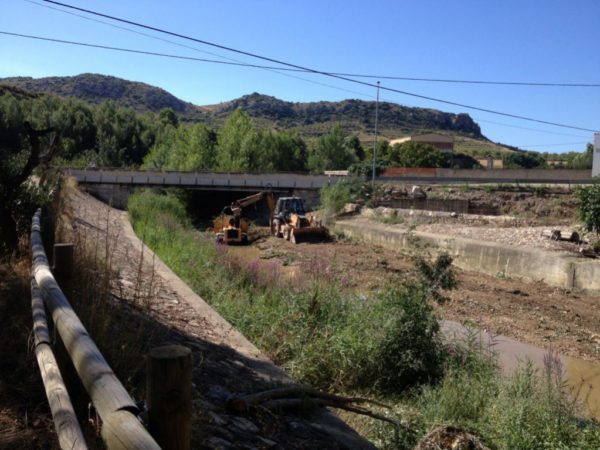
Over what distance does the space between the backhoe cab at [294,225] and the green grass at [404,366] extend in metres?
18.6

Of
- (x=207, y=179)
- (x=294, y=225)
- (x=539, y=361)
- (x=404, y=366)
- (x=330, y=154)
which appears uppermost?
(x=330, y=154)

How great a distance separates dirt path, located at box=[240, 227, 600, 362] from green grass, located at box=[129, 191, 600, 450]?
1560 mm

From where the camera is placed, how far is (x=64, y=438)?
2.25m

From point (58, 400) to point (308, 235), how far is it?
27.5 meters

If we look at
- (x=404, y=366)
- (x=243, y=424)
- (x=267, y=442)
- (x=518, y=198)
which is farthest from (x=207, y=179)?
(x=267, y=442)

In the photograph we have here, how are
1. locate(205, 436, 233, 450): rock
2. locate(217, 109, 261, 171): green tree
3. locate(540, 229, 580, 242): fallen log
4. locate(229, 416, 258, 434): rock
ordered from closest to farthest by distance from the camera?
1. locate(205, 436, 233, 450): rock
2. locate(229, 416, 258, 434): rock
3. locate(540, 229, 580, 242): fallen log
4. locate(217, 109, 261, 171): green tree

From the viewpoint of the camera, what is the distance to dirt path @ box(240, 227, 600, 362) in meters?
13.3

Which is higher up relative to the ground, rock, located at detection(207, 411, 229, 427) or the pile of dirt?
the pile of dirt

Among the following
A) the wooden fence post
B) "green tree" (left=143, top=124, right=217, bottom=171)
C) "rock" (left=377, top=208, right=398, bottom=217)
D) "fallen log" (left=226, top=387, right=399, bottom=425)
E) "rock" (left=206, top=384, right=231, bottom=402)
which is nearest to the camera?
the wooden fence post

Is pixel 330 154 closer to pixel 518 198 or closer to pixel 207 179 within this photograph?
pixel 207 179

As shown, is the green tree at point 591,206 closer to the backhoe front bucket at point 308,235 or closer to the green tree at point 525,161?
the backhoe front bucket at point 308,235

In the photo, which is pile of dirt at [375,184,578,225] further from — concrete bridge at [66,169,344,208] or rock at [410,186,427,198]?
concrete bridge at [66,169,344,208]

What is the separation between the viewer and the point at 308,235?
98.0 feet

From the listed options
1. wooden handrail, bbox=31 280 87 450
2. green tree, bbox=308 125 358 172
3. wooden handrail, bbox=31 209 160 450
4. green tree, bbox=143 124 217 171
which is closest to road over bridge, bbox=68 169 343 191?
green tree, bbox=143 124 217 171
